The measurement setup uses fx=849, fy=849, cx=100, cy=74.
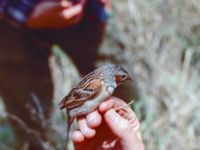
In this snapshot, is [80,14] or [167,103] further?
[167,103]

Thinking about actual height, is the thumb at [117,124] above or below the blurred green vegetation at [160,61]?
above

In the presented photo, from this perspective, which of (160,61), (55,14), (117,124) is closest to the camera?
(117,124)

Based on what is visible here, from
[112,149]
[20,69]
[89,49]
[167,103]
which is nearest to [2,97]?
[20,69]

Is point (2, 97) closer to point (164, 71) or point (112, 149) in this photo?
point (164, 71)

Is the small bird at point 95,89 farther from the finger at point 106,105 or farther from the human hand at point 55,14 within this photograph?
the human hand at point 55,14

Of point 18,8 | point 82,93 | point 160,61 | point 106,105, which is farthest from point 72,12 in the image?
point 106,105

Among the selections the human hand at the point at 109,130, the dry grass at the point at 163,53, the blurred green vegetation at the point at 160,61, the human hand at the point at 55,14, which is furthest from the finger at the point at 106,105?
the dry grass at the point at 163,53

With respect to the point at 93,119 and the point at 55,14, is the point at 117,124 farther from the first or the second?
the point at 55,14
